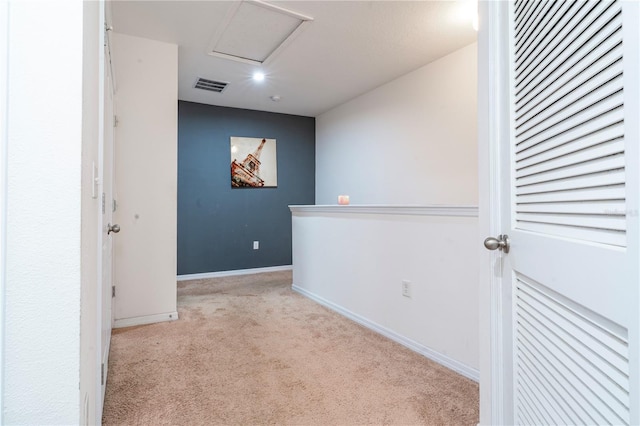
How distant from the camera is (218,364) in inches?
81.4

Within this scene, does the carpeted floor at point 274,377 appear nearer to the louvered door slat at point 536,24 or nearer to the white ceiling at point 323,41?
the louvered door slat at point 536,24

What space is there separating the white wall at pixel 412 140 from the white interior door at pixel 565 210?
7.27 ft

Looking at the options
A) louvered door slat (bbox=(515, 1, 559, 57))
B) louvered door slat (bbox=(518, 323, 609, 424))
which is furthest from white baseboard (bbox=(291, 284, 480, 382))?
louvered door slat (bbox=(515, 1, 559, 57))

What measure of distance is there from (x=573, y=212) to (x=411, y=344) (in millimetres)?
1814

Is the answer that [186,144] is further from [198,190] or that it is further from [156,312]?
[156,312]

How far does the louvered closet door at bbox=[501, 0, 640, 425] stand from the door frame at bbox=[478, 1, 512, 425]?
0.18 ft

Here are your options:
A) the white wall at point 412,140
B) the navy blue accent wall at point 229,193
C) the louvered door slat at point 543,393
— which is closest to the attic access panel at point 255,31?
the white wall at point 412,140

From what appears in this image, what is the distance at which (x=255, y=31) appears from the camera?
2768 millimetres

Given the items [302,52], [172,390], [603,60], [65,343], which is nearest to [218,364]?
[172,390]

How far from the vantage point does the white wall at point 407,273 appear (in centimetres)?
195

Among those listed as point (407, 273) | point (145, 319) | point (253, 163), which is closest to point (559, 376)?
point (407, 273)

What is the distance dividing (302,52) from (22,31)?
273 cm

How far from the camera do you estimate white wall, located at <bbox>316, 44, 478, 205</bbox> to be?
3131mm

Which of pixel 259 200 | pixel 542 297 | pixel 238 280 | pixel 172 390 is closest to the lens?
pixel 542 297
